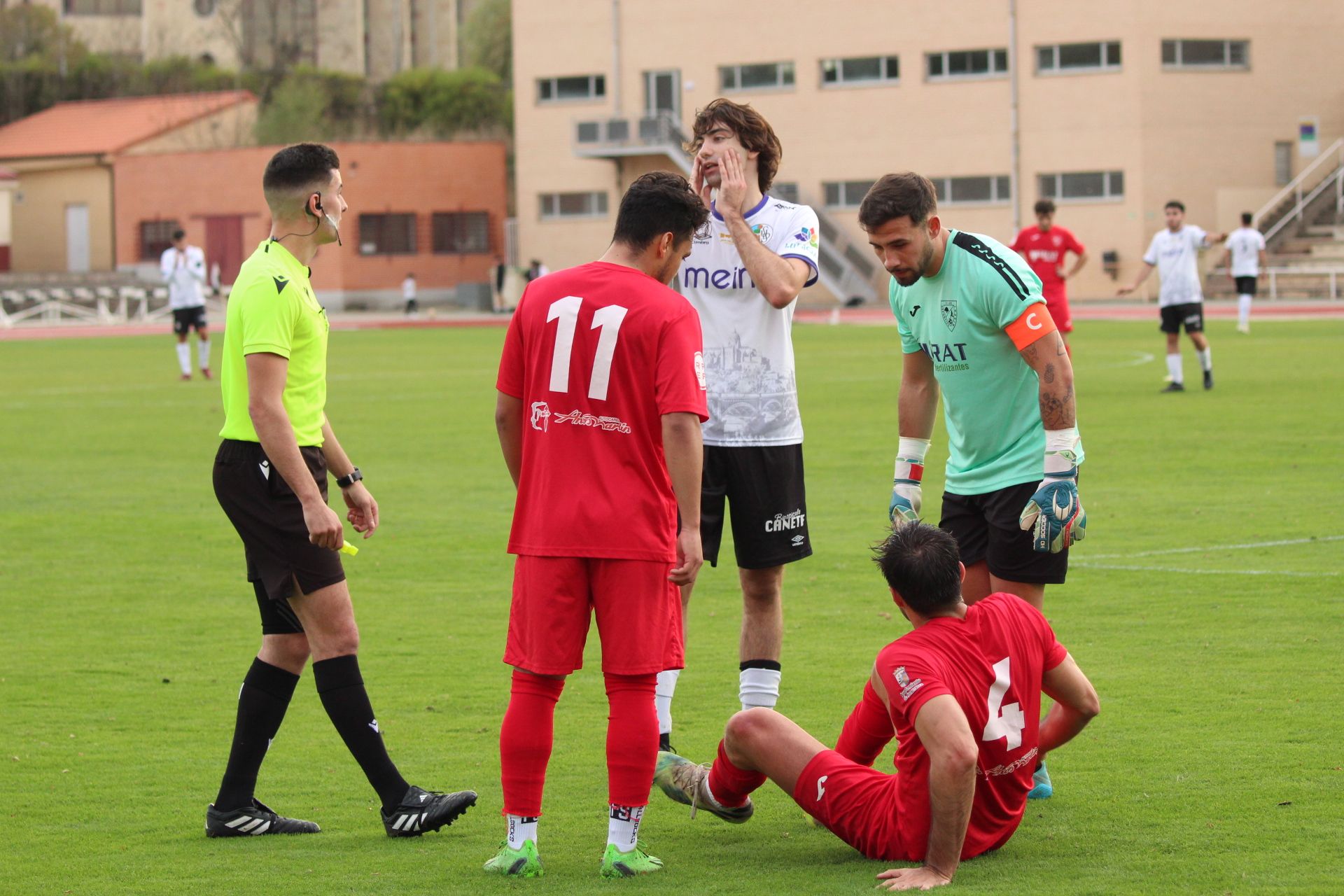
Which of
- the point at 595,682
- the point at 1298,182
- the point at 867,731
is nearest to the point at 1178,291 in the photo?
the point at 595,682

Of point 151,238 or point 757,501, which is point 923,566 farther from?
point 151,238

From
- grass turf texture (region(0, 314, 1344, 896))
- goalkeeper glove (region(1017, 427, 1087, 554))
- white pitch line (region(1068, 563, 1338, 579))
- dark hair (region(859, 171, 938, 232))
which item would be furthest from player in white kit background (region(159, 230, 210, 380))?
goalkeeper glove (region(1017, 427, 1087, 554))

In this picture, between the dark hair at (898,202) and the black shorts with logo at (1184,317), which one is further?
the black shorts with logo at (1184,317)

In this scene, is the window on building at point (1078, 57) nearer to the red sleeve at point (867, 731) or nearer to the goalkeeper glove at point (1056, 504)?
the goalkeeper glove at point (1056, 504)

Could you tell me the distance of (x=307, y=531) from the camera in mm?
5305

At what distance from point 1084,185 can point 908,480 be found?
1966 inches

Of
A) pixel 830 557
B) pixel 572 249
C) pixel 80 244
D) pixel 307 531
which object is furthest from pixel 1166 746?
pixel 80 244

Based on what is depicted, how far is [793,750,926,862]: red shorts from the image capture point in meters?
4.90

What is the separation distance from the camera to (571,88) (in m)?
62.1

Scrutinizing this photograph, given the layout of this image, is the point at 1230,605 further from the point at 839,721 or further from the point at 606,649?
the point at 606,649

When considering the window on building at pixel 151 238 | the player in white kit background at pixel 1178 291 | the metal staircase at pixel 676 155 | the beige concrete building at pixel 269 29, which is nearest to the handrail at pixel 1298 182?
the metal staircase at pixel 676 155

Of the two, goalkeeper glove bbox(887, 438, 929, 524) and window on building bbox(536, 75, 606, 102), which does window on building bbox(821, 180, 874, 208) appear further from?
goalkeeper glove bbox(887, 438, 929, 524)

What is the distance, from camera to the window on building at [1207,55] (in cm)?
5294

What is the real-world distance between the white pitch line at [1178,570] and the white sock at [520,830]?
5679mm
